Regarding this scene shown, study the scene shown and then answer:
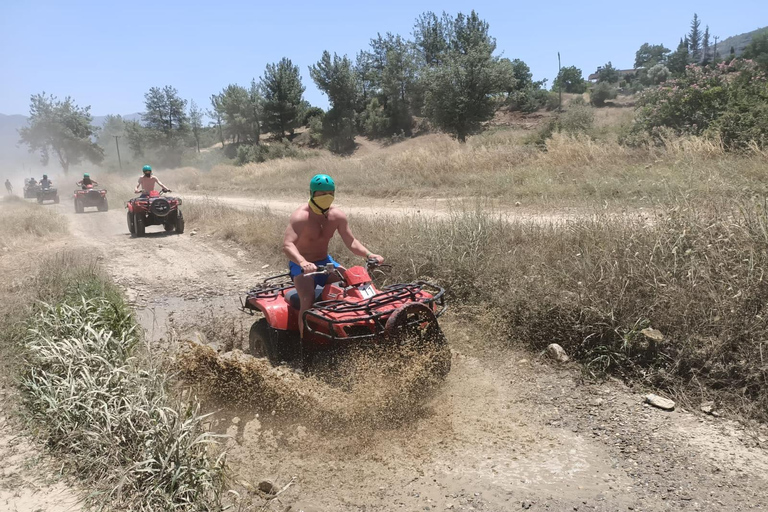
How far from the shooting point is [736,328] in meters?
4.11

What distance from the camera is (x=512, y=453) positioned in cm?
379

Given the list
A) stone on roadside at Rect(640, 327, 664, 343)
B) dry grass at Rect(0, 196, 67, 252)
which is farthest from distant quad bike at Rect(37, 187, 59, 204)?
stone on roadside at Rect(640, 327, 664, 343)

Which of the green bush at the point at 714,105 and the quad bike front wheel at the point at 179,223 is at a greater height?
the green bush at the point at 714,105

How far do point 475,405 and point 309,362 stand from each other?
1.46 metres

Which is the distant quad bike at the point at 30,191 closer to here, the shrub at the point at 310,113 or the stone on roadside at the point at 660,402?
the shrub at the point at 310,113

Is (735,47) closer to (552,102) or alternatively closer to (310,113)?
(552,102)

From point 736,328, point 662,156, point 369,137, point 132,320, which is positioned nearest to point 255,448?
point 132,320

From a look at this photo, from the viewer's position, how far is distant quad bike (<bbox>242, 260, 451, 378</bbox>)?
4.31m

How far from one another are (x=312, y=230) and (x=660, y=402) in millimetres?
3011

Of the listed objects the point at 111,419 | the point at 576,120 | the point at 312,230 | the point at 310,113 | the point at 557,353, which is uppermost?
the point at 310,113

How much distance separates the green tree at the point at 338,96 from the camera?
50.6 m

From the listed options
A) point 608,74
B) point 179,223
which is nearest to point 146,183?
point 179,223

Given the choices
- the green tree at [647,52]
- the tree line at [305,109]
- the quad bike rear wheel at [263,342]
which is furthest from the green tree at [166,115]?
the green tree at [647,52]

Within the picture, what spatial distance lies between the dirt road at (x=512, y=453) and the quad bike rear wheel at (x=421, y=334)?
1.01 ft
